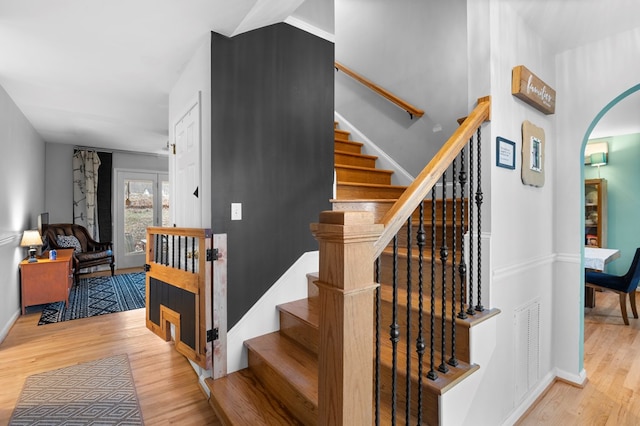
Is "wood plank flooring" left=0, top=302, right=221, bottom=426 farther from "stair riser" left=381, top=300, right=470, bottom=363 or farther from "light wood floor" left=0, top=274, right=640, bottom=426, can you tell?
"stair riser" left=381, top=300, right=470, bottom=363

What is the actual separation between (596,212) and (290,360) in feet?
20.5

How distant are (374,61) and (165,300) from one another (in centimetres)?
358

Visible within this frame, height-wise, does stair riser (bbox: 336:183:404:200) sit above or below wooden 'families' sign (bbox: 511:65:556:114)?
below

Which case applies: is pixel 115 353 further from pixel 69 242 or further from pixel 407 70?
pixel 407 70

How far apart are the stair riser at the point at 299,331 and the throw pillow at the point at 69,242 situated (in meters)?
5.06

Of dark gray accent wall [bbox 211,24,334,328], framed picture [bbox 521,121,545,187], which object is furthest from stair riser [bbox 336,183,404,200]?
framed picture [bbox 521,121,545,187]

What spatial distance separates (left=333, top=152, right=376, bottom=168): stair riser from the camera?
3281mm

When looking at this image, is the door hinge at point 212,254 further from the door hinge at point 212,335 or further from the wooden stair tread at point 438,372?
the wooden stair tread at point 438,372

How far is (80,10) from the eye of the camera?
78.4 inches

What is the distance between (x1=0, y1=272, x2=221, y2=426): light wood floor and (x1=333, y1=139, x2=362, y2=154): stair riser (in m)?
2.66

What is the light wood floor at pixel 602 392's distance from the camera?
1.96 m

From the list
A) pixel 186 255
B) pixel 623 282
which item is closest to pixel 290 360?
pixel 186 255

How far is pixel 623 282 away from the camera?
12.1 feet

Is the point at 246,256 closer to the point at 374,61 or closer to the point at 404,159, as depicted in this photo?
the point at 404,159
